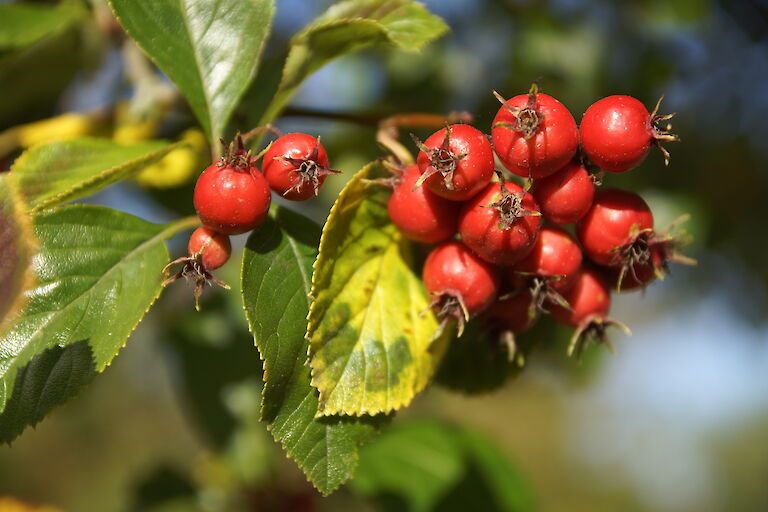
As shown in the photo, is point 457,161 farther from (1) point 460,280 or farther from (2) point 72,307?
(2) point 72,307

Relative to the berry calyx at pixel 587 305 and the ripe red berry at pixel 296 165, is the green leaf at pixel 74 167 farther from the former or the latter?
the berry calyx at pixel 587 305

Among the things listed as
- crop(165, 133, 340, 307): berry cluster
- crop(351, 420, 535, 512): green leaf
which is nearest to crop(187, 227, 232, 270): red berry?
crop(165, 133, 340, 307): berry cluster

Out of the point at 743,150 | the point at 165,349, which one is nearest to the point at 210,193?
the point at 165,349

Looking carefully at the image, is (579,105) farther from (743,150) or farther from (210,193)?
(210,193)

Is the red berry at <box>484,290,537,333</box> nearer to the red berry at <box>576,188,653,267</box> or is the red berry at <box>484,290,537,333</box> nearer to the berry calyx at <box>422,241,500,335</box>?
the berry calyx at <box>422,241,500,335</box>

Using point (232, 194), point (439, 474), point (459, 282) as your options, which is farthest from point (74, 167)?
point (439, 474)

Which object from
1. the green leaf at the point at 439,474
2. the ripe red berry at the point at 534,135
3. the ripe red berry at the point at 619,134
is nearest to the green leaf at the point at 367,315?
the ripe red berry at the point at 534,135

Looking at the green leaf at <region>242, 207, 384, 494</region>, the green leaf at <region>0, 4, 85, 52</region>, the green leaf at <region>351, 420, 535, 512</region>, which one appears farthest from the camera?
the green leaf at <region>351, 420, 535, 512</region>

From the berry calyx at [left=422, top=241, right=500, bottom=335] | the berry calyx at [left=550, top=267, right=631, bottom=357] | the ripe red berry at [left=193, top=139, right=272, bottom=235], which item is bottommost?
the berry calyx at [left=550, top=267, right=631, bottom=357]
